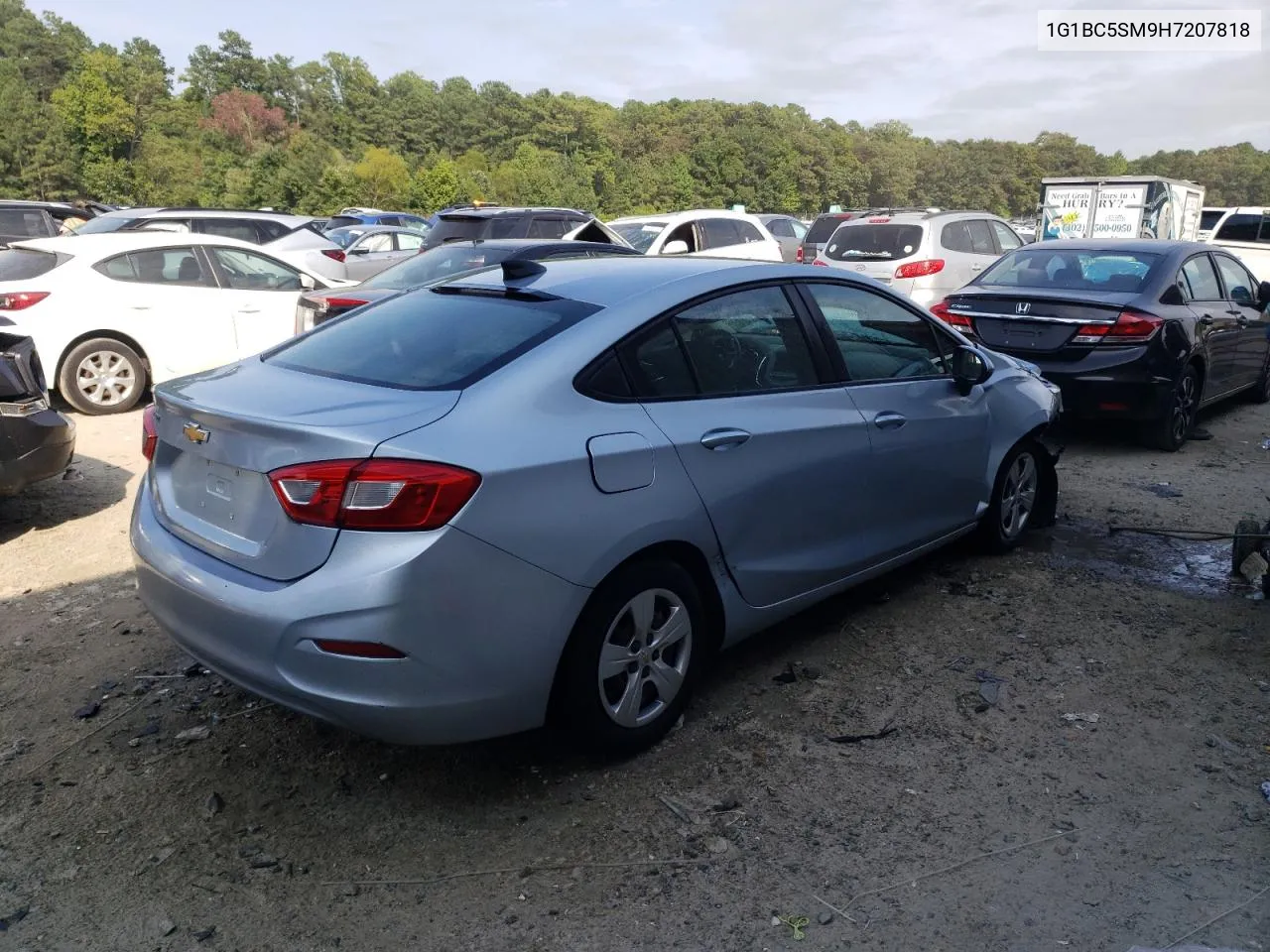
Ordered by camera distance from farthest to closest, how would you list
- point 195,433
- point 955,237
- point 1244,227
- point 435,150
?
point 435,150 → point 1244,227 → point 955,237 → point 195,433

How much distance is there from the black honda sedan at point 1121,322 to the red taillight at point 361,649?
613 cm

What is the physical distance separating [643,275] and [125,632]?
2.70 metres

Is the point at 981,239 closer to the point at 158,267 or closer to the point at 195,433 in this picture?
the point at 158,267

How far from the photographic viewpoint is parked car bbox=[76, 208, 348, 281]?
536 inches

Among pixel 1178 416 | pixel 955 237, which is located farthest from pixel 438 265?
pixel 955 237

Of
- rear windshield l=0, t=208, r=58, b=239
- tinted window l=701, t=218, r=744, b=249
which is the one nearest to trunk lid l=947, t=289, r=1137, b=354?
tinted window l=701, t=218, r=744, b=249

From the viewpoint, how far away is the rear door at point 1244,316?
881 cm

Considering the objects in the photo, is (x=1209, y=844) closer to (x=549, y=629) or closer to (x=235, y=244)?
(x=549, y=629)

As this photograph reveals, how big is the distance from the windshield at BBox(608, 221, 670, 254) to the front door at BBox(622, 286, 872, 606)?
411 inches

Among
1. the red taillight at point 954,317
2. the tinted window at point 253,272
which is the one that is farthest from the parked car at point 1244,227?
the tinted window at point 253,272

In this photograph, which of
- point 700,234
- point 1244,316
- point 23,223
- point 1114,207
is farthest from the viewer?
point 1114,207

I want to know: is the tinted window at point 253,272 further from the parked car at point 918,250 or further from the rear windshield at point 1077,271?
the parked car at point 918,250

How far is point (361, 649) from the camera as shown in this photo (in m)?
2.81

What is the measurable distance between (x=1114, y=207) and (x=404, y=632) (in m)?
24.4
